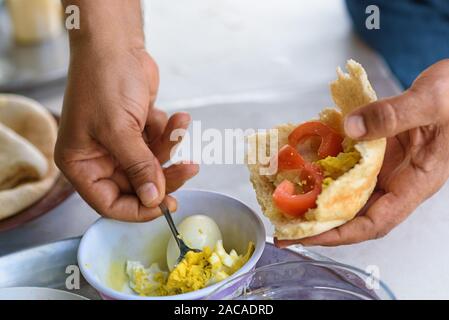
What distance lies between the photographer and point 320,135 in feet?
3.63

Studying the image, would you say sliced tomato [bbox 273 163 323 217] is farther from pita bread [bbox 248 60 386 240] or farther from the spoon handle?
the spoon handle

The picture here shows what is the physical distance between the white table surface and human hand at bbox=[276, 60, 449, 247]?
0.17 metres

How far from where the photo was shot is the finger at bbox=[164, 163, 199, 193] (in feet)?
3.86

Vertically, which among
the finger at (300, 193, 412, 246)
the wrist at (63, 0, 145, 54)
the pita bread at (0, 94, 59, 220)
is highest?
the wrist at (63, 0, 145, 54)

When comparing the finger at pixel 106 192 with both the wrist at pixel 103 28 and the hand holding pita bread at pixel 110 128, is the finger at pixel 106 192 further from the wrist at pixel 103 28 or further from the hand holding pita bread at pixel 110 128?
the wrist at pixel 103 28

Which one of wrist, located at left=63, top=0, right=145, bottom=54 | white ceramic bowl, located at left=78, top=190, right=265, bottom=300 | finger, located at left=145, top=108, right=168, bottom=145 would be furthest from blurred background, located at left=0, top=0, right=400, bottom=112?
white ceramic bowl, located at left=78, top=190, right=265, bottom=300

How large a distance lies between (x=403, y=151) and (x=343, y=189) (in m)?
0.28

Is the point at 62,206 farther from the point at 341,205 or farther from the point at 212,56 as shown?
the point at 212,56

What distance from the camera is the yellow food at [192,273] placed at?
101 centimetres

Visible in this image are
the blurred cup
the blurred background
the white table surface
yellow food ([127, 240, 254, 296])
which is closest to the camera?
yellow food ([127, 240, 254, 296])

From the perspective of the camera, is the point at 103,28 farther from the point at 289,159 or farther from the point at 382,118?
the point at 382,118

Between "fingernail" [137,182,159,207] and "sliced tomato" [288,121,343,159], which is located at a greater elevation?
"sliced tomato" [288,121,343,159]

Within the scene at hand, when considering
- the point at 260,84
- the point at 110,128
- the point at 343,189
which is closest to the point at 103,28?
the point at 110,128

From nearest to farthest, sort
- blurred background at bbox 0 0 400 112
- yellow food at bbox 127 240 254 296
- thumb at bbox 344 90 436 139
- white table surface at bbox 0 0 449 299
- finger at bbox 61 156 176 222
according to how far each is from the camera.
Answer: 1. thumb at bbox 344 90 436 139
2. yellow food at bbox 127 240 254 296
3. finger at bbox 61 156 176 222
4. white table surface at bbox 0 0 449 299
5. blurred background at bbox 0 0 400 112
